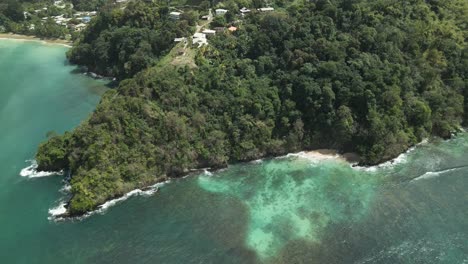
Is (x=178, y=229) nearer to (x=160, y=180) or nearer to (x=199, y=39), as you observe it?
(x=160, y=180)

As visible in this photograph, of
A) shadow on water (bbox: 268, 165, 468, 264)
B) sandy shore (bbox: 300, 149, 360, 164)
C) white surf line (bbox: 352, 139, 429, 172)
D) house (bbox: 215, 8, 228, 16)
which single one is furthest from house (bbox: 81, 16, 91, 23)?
shadow on water (bbox: 268, 165, 468, 264)

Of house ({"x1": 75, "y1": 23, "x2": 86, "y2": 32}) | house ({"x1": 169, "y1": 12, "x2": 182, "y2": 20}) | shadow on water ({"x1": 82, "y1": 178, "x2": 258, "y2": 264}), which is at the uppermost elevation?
house ({"x1": 169, "y1": 12, "x2": 182, "y2": 20})

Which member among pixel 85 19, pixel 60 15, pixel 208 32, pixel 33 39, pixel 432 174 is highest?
pixel 208 32

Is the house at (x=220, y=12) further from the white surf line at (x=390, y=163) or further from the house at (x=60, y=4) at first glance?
the house at (x=60, y=4)

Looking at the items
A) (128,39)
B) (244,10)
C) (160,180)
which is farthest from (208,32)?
(160,180)

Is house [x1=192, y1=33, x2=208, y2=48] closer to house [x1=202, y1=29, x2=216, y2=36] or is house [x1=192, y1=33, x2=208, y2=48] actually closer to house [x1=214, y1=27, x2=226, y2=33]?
house [x1=202, y1=29, x2=216, y2=36]

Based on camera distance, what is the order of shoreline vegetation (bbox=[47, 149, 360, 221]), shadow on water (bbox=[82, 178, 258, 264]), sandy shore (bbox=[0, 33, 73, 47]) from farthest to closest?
A: 1. sandy shore (bbox=[0, 33, 73, 47])
2. shoreline vegetation (bbox=[47, 149, 360, 221])
3. shadow on water (bbox=[82, 178, 258, 264])

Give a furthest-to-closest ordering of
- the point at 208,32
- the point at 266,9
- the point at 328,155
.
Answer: the point at 266,9 → the point at 208,32 → the point at 328,155
